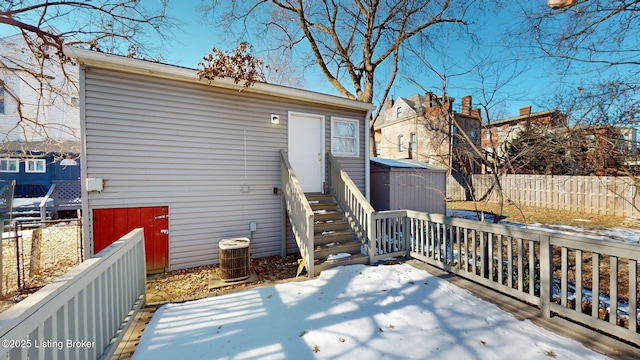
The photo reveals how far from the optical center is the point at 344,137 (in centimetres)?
697

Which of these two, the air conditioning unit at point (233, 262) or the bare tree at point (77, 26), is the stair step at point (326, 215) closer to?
the air conditioning unit at point (233, 262)

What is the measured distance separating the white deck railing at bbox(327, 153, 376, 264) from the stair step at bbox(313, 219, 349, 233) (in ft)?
0.52

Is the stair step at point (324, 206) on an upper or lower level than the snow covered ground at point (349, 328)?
upper

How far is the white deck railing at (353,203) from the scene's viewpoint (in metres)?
4.88

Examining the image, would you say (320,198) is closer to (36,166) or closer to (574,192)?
(574,192)

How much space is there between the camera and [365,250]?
16.3 feet

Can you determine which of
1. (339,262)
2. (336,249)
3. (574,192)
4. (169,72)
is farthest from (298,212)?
(574,192)

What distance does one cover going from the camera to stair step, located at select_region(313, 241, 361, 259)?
15.4 ft

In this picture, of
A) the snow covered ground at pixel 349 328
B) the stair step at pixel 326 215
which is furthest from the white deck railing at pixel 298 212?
the snow covered ground at pixel 349 328

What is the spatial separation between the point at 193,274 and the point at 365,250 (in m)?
3.47

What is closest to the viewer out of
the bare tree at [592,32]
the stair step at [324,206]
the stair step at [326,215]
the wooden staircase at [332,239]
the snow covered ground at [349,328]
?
the snow covered ground at [349,328]

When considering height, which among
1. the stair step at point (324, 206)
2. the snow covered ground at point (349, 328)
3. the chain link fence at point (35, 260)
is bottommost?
the chain link fence at point (35, 260)

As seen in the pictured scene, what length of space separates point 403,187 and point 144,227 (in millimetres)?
6709

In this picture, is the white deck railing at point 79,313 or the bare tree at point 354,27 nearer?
the white deck railing at point 79,313
